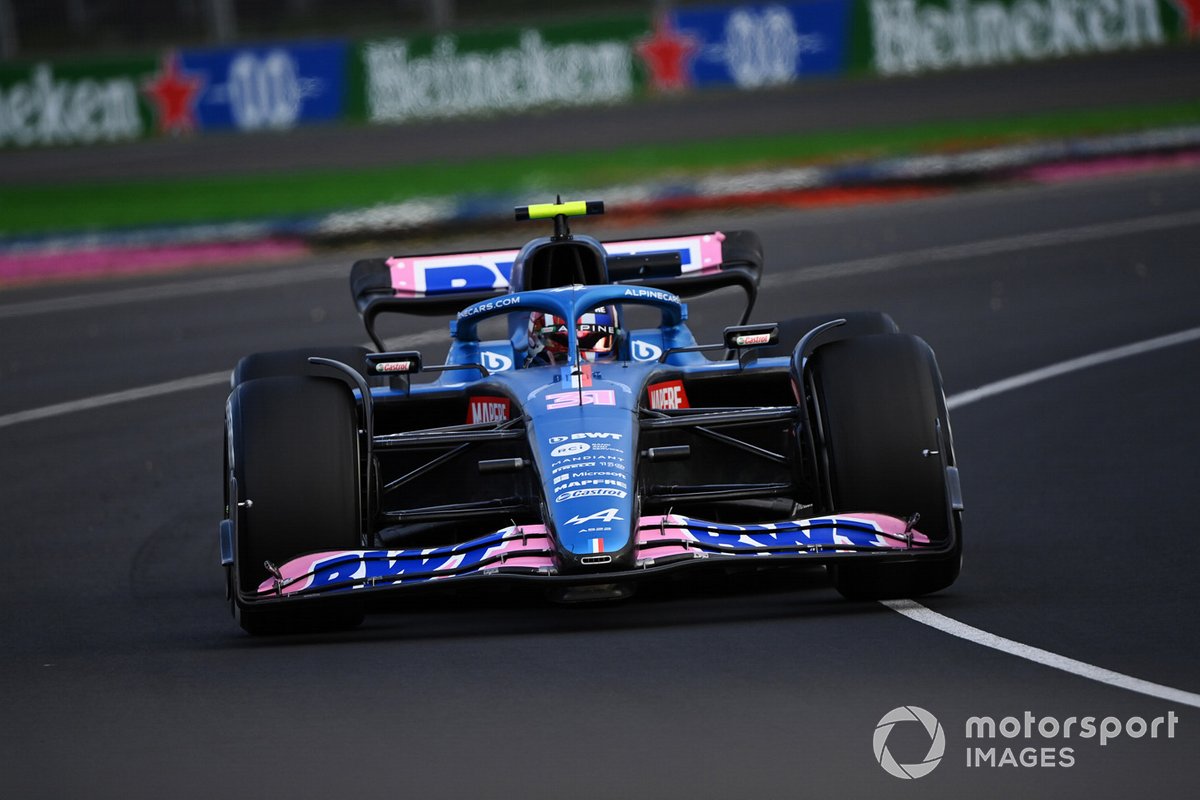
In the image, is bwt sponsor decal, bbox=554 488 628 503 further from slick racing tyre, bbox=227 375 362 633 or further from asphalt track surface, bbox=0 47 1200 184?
asphalt track surface, bbox=0 47 1200 184

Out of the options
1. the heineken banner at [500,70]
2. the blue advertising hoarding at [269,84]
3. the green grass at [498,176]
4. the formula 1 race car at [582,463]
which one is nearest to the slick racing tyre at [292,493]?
the formula 1 race car at [582,463]

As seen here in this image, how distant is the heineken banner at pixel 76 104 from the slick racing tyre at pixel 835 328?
30.0m

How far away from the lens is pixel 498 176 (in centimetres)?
2884

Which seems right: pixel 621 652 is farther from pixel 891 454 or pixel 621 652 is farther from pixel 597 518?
pixel 891 454

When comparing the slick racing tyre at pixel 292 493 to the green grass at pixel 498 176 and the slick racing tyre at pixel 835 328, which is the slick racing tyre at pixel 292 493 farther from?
the green grass at pixel 498 176

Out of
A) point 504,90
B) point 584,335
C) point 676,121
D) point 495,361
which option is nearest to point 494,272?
point 495,361

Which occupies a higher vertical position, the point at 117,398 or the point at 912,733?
the point at 117,398

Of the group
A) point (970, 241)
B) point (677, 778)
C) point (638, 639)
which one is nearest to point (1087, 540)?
point (638, 639)

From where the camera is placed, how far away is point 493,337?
55.5 ft

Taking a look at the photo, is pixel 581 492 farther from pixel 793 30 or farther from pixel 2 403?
pixel 793 30

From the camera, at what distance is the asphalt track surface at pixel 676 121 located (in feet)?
103

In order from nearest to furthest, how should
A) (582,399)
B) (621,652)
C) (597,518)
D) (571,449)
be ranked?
(621,652) < (597,518) < (571,449) < (582,399)

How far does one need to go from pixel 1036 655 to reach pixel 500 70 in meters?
31.9

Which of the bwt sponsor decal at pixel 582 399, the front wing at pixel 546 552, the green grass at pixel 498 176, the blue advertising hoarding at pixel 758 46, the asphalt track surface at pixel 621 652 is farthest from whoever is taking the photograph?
the blue advertising hoarding at pixel 758 46
